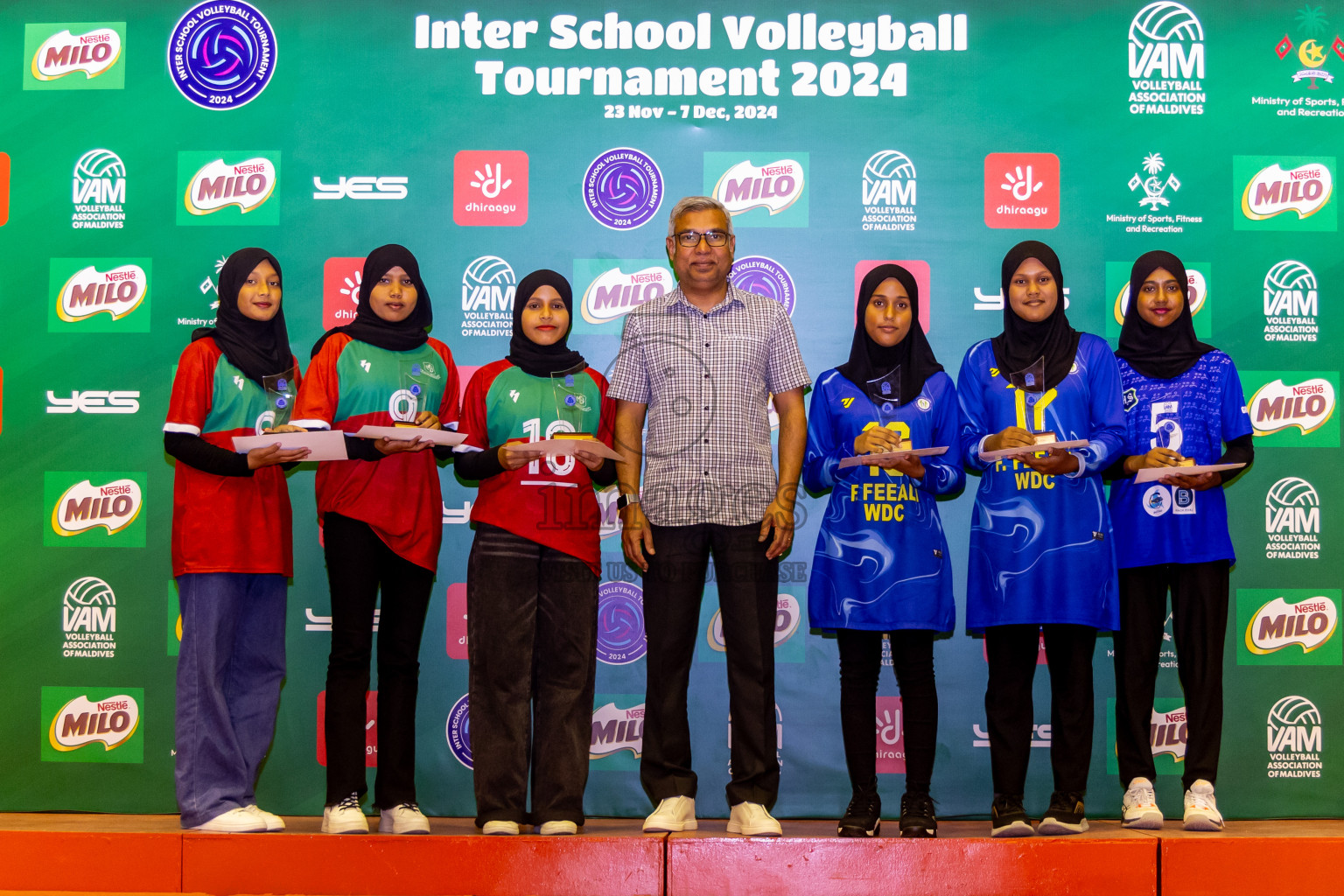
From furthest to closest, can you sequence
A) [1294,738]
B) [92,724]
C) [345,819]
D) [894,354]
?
[92,724] → [1294,738] → [894,354] → [345,819]

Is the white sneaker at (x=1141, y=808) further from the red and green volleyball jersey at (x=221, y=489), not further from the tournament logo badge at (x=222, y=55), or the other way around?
the tournament logo badge at (x=222, y=55)

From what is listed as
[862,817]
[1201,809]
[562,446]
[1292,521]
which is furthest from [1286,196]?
[562,446]

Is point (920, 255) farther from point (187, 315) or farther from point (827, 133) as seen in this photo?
point (187, 315)

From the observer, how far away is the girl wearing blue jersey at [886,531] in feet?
10.4

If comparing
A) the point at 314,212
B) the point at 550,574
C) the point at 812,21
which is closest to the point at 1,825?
the point at 550,574

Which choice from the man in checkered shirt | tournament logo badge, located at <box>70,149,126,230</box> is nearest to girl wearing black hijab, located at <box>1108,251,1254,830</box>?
the man in checkered shirt

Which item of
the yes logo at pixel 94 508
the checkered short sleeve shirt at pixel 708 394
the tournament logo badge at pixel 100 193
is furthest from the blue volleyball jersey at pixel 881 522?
the tournament logo badge at pixel 100 193

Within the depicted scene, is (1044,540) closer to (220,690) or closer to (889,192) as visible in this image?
(889,192)

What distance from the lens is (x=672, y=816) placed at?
3.13 metres

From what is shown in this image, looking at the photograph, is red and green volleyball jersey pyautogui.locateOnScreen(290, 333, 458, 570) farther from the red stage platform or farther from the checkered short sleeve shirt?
the red stage platform

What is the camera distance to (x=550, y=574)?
10.7ft

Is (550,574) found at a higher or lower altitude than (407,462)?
lower

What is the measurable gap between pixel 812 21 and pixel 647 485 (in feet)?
7.09

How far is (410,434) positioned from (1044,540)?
6.65 feet
